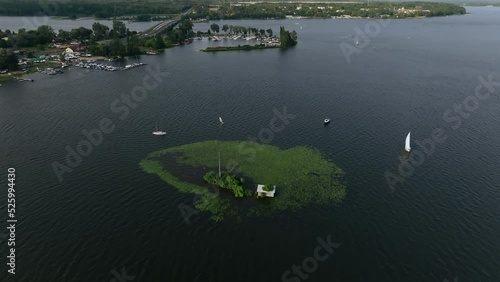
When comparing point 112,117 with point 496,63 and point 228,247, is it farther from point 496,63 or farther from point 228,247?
point 496,63

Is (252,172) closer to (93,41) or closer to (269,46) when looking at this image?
(269,46)

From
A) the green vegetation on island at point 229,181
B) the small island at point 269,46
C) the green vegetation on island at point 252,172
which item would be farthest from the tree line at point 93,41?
the green vegetation on island at point 229,181

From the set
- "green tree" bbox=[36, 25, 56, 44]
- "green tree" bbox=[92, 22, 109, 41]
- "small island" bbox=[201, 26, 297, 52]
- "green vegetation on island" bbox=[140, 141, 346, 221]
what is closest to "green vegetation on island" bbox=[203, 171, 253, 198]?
"green vegetation on island" bbox=[140, 141, 346, 221]

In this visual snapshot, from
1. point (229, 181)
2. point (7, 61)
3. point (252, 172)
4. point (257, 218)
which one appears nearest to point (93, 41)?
point (7, 61)

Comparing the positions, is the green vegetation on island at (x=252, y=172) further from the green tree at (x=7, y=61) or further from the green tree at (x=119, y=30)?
the green tree at (x=119, y=30)

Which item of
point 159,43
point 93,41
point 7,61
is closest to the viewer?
point 7,61

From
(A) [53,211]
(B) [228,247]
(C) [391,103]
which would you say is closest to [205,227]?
(B) [228,247]
